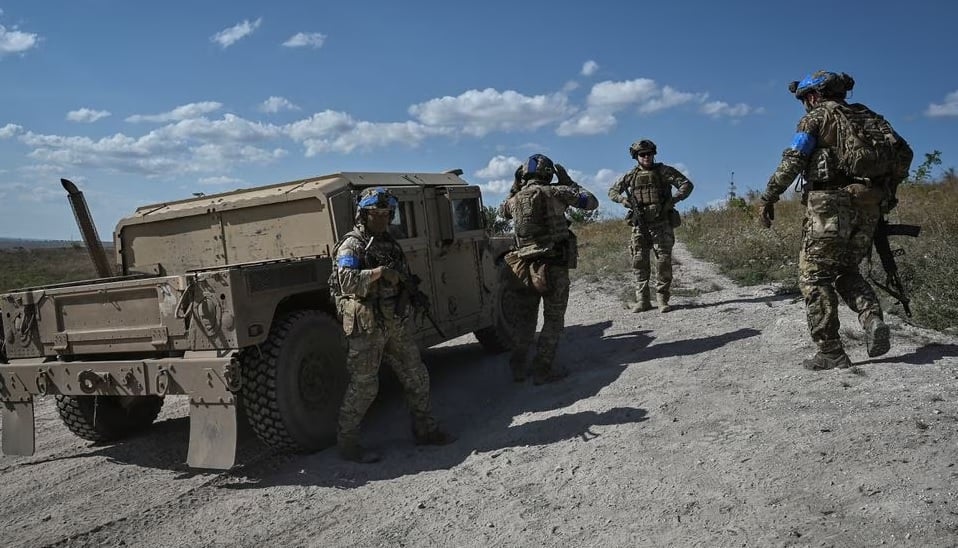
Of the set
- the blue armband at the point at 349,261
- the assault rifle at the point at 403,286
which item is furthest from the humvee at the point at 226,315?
the assault rifle at the point at 403,286

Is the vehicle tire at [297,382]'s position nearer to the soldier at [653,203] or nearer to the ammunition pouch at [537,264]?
the ammunition pouch at [537,264]

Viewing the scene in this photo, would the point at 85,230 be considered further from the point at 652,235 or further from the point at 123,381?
the point at 652,235

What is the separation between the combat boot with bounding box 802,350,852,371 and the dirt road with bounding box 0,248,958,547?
11cm

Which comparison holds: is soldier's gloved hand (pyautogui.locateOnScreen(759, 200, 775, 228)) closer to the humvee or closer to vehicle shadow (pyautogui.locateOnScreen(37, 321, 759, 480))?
vehicle shadow (pyautogui.locateOnScreen(37, 321, 759, 480))

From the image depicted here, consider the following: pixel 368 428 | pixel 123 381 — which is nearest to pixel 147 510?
pixel 123 381

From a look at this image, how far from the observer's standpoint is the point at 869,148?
4410 mm

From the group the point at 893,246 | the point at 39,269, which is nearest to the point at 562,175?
the point at 893,246

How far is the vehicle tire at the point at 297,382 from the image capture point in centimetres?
450

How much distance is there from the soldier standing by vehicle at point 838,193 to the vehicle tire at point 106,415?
5.00 meters

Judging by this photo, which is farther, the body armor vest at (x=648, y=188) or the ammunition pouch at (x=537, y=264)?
the body armor vest at (x=648, y=188)

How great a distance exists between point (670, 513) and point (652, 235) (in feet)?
15.8

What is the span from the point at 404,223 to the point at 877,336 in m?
3.40

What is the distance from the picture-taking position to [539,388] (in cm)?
563

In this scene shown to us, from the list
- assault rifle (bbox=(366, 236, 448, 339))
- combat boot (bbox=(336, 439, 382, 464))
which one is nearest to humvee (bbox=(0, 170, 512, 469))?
combat boot (bbox=(336, 439, 382, 464))
